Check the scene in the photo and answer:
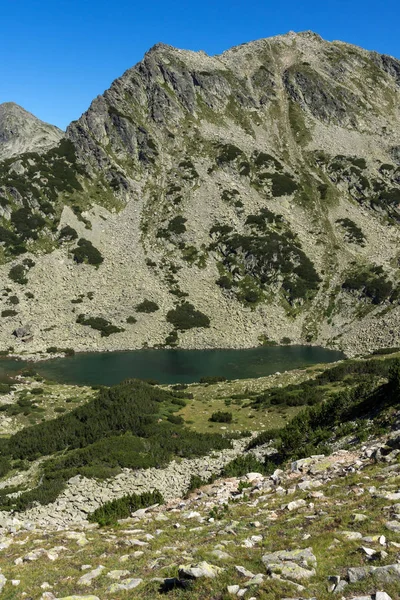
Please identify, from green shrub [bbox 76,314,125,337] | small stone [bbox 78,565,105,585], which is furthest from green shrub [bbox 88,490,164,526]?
green shrub [bbox 76,314,125,337]

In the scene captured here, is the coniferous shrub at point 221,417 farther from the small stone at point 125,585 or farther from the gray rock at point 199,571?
the gray rock at point 199,571

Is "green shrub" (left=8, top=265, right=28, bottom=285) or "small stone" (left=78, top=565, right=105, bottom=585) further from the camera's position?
"green shrub" (left=8, top=265, right=28, bottom=285)

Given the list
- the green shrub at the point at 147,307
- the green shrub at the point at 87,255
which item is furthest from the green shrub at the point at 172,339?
the green shrub at the point at 87,255

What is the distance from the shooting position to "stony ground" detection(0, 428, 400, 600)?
7.42 m

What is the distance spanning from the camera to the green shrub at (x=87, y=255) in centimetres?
9719

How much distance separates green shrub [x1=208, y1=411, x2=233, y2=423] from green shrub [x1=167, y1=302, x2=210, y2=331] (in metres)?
50.1

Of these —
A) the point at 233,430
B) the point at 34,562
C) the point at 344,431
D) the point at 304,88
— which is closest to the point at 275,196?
the point at 304,88

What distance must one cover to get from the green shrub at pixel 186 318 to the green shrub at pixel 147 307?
3.50 m

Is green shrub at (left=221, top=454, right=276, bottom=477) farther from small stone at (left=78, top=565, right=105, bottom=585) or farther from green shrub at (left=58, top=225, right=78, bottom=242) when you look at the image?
green shrub at (left=58, top=225, right=78, bottom=242)

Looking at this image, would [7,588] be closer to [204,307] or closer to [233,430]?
[233,430]

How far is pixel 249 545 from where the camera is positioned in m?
9.67

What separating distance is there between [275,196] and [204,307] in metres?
43.1

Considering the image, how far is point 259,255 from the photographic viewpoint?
99625 mm

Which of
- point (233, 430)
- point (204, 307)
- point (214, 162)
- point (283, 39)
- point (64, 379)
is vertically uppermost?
point (283, 39)
